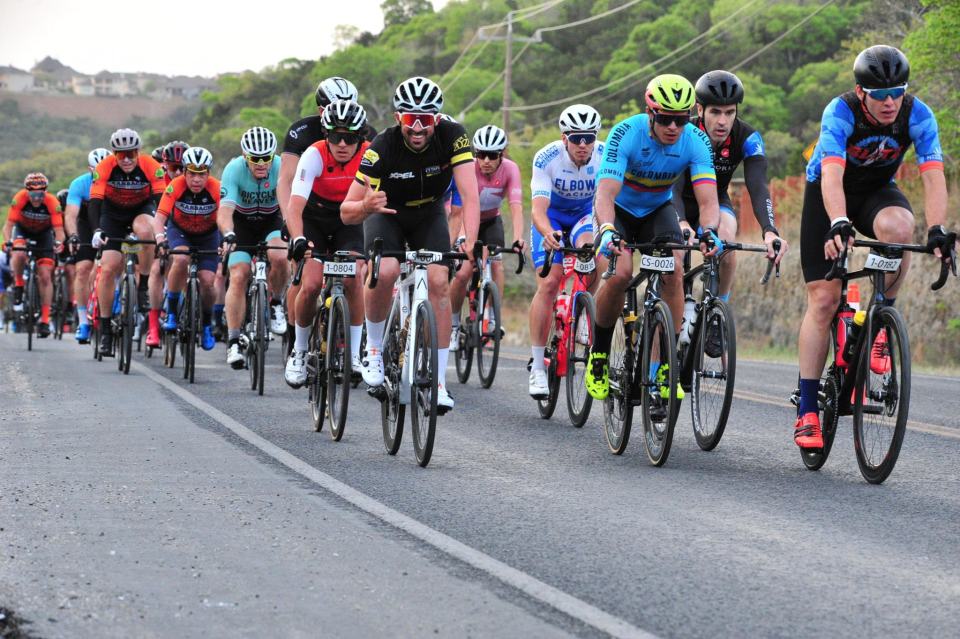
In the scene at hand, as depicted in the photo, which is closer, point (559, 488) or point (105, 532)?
point (105, 532)

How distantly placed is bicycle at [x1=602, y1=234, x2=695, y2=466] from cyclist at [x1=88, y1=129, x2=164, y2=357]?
7.93 metres

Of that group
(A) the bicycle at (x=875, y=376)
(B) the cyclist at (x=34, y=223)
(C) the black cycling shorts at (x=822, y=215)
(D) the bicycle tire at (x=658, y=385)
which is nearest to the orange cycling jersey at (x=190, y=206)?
(D) the bicycle tire at (x=658, y=385)

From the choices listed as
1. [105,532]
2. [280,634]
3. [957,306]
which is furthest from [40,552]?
[957,306]

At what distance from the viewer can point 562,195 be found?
10.4 meters

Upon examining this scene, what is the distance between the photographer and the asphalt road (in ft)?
14.0

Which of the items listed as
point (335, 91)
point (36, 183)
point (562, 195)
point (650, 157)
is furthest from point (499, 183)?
point (36, 183)

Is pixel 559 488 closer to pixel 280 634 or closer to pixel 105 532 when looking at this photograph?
pixel 105 532

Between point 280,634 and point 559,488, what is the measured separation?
112 inches

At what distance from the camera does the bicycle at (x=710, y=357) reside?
754cm

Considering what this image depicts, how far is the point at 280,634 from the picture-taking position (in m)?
4.05

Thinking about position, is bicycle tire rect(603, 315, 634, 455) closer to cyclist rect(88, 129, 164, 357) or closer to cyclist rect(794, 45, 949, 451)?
cyclist rect(794, 45, 949, 451)

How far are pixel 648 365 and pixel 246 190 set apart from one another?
5.93 meters

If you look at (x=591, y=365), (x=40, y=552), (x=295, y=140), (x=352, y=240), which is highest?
(x=295, y=140)

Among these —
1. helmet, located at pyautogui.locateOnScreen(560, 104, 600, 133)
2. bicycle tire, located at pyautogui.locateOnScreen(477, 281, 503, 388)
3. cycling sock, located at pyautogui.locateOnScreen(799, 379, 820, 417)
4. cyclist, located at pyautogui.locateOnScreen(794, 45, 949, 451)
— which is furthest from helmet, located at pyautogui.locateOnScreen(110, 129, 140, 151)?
cycling sock, located at pyautogui.locateOnScreen(799, 379, 820, 417)
